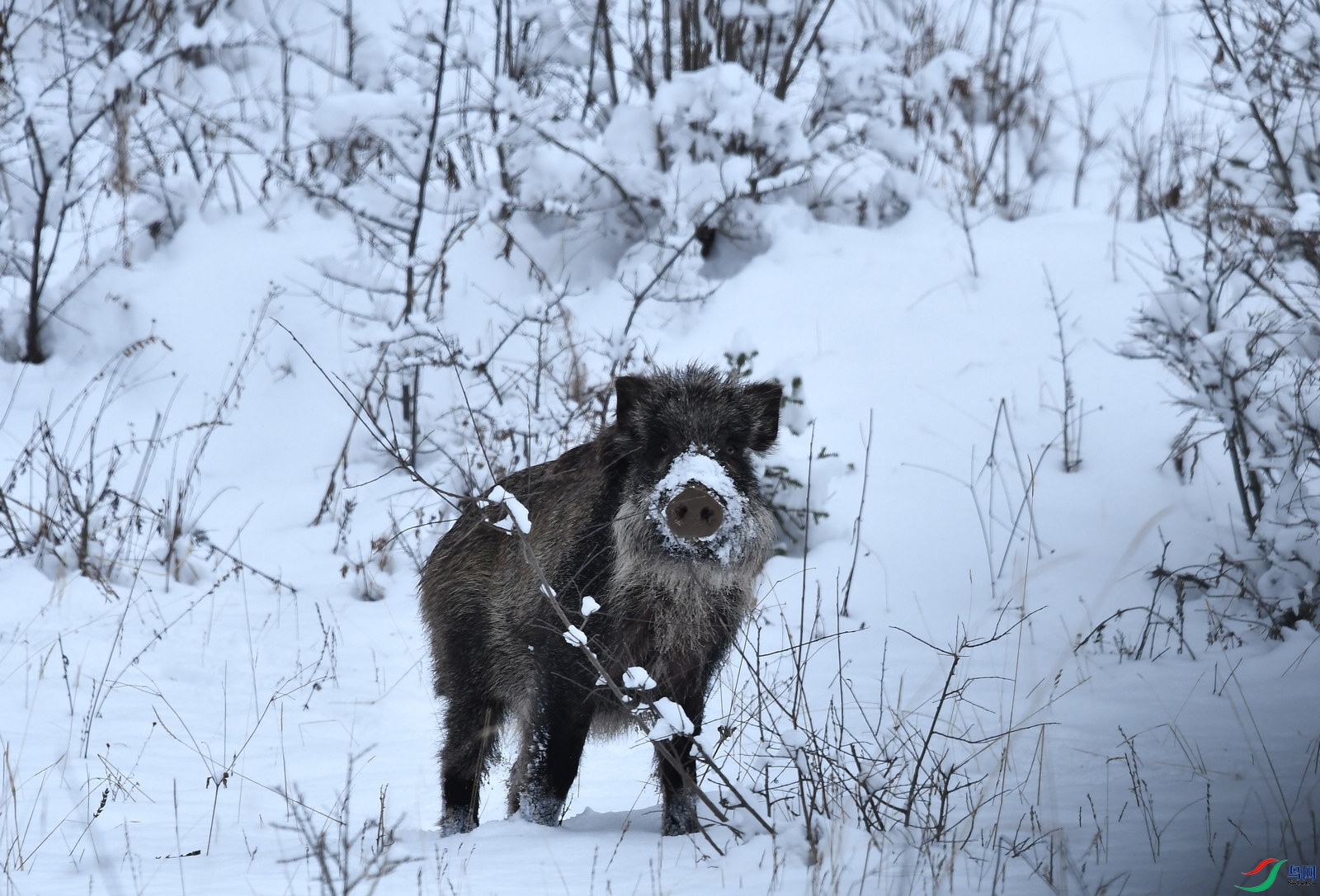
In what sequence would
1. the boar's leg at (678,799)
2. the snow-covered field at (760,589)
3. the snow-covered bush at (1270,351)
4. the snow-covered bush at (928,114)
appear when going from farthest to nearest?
the snow-covered bush at (928,114) → the snow-covered bush at (1270,351) → the boar's leg at (678,799) → the snow-covered field at (760,589)

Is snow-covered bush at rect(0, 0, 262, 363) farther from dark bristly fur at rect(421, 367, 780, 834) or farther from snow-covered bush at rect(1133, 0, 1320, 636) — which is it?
snow-covered bush at rect(1133, 0, 1320, 636)

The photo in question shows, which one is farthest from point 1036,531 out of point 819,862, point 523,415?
point 819,862

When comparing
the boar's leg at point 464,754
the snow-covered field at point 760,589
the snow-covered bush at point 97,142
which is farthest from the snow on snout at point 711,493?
the snow-covered bush at point 97,142

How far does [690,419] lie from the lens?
3.14 meters

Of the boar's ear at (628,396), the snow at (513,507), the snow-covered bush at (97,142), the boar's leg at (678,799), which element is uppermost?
the snow-covered bush at (97,142)

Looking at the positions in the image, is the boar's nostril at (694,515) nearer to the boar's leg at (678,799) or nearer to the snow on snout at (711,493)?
the snow on snout at (711,493)

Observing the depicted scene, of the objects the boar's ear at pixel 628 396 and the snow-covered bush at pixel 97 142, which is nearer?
the boar's ear at pixel 628 396

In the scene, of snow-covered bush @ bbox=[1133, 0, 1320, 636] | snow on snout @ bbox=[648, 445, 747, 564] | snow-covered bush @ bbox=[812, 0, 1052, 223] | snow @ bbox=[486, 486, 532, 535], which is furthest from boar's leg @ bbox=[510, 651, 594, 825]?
snow-covered bush @ bbox=[812, 0, 1052, 223]

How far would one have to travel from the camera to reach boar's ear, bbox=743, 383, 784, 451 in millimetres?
3375

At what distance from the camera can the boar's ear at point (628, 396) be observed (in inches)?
128

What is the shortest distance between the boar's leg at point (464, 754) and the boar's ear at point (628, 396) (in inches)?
40.4

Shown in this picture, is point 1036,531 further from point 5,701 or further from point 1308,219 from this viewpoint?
point 5,701

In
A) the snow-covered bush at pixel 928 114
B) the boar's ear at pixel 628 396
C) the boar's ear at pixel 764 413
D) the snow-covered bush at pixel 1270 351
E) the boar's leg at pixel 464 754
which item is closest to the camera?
the boar's ear at pixel 628 396

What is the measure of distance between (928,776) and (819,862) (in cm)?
45
